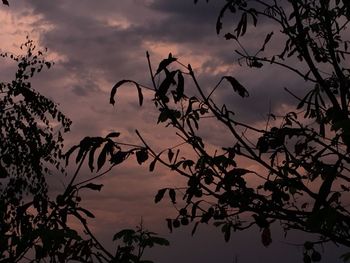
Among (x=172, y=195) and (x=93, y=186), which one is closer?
(x=93, y=186)

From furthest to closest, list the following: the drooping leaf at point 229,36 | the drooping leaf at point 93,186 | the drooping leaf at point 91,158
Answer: the drooping leaf at point 229,36 → the drooping leaf at point 93,186 → the drooping leaf at point 91,158

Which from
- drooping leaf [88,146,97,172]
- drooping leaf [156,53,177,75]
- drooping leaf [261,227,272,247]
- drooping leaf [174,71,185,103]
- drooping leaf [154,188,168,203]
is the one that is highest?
drooping leaf [156,53,177,75]

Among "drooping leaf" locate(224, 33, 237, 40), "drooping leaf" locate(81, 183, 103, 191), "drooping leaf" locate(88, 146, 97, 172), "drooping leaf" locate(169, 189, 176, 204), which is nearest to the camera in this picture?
"drooping leaf" locate(88, 146, 97, 172)

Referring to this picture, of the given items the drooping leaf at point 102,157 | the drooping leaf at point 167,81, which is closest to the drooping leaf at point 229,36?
the drooping leaf at point 167,81

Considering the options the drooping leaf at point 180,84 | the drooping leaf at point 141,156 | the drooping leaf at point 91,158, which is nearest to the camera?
the drooping leaf at point 180,84

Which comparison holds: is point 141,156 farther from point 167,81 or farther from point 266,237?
point 266,237

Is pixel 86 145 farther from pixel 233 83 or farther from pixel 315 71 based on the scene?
pixel 315 71

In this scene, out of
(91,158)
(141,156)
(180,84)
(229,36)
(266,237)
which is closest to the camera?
(180,84)

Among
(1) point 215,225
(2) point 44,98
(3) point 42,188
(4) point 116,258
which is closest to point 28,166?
(3) point 42,188

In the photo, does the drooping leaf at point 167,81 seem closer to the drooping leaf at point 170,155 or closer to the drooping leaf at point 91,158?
the drooping leaf at point 91,158

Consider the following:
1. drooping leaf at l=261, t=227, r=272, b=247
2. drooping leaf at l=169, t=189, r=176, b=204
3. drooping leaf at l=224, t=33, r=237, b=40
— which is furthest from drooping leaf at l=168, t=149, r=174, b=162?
drooping leaf at l=224, t=33, r=237, b=40

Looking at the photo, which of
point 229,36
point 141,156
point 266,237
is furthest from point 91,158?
point 229,36

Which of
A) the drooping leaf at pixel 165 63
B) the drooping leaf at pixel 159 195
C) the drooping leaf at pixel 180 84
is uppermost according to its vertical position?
the drooping leaf at pixel 165 63

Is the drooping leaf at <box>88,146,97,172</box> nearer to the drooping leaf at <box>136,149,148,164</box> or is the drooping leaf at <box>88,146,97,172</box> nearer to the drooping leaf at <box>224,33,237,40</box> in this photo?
the drooping leaf at <box>136,149,148,164</box>
